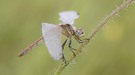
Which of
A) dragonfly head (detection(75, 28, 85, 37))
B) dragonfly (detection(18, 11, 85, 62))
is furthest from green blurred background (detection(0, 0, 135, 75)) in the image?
dragonfly (detection(18, 11, 85, 62))

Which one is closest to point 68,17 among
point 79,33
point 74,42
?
point 79,33

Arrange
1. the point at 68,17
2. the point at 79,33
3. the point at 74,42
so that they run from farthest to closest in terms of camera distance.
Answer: the point at 74,42 → the point at 79,33 → the point at 68,17

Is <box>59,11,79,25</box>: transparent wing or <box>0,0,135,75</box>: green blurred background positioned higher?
<box>0,0,135,75</box>: green blurred background

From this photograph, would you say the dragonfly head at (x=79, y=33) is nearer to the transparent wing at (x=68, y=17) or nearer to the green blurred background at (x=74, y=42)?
the transparent wing at (x=68, y=17)

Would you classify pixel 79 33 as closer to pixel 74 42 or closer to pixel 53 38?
pixel 53 38

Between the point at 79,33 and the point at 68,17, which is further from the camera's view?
the point at 79,33

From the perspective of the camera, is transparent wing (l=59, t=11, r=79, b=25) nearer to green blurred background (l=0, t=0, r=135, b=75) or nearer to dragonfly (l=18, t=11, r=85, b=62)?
dragonfly (l=18, t=11, r=85, b=62)

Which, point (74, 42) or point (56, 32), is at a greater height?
point (74, 42)
